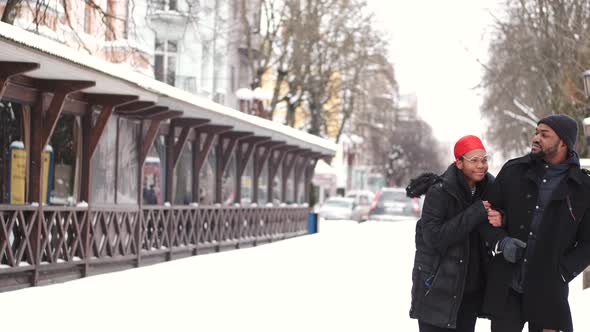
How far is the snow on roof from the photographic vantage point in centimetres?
1389

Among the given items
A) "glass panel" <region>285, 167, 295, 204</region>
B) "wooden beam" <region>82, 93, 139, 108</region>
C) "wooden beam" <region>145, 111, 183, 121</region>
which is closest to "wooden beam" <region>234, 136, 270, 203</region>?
"glass panel" <region>285, 167, 295, 204</region>

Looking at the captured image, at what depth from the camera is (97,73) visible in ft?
53.5

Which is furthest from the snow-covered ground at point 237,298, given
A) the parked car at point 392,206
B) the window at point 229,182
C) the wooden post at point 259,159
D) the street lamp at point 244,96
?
the parked car at point 392,206

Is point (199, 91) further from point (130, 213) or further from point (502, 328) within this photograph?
point (502, 328)

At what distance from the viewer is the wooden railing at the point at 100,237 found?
16578mm

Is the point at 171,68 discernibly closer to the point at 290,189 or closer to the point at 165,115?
the point at 290,189

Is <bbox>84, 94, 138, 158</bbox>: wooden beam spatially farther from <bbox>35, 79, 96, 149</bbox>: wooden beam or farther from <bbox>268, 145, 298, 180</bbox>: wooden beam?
<bbox>268, 145, 298, 180</bbox>: wooden beam

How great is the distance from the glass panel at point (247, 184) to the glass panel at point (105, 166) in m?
10.2

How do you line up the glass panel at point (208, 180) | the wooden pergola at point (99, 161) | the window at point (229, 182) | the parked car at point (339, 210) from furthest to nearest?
the parked car at point (339, 210) → the window at point (229, 182) → the glass panel at point (208, 180) → the wooden pergola at point (99, 161)

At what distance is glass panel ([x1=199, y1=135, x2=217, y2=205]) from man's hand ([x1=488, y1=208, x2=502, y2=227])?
19.9m

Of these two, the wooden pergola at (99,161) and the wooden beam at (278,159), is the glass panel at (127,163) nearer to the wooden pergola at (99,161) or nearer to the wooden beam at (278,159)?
the wooden pergola at (99,161)

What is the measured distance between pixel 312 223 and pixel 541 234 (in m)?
32.0

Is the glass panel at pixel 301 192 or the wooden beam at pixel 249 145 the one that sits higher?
the wooden beam at pixel 249 145

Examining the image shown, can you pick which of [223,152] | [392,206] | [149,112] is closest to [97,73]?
[149,112]
